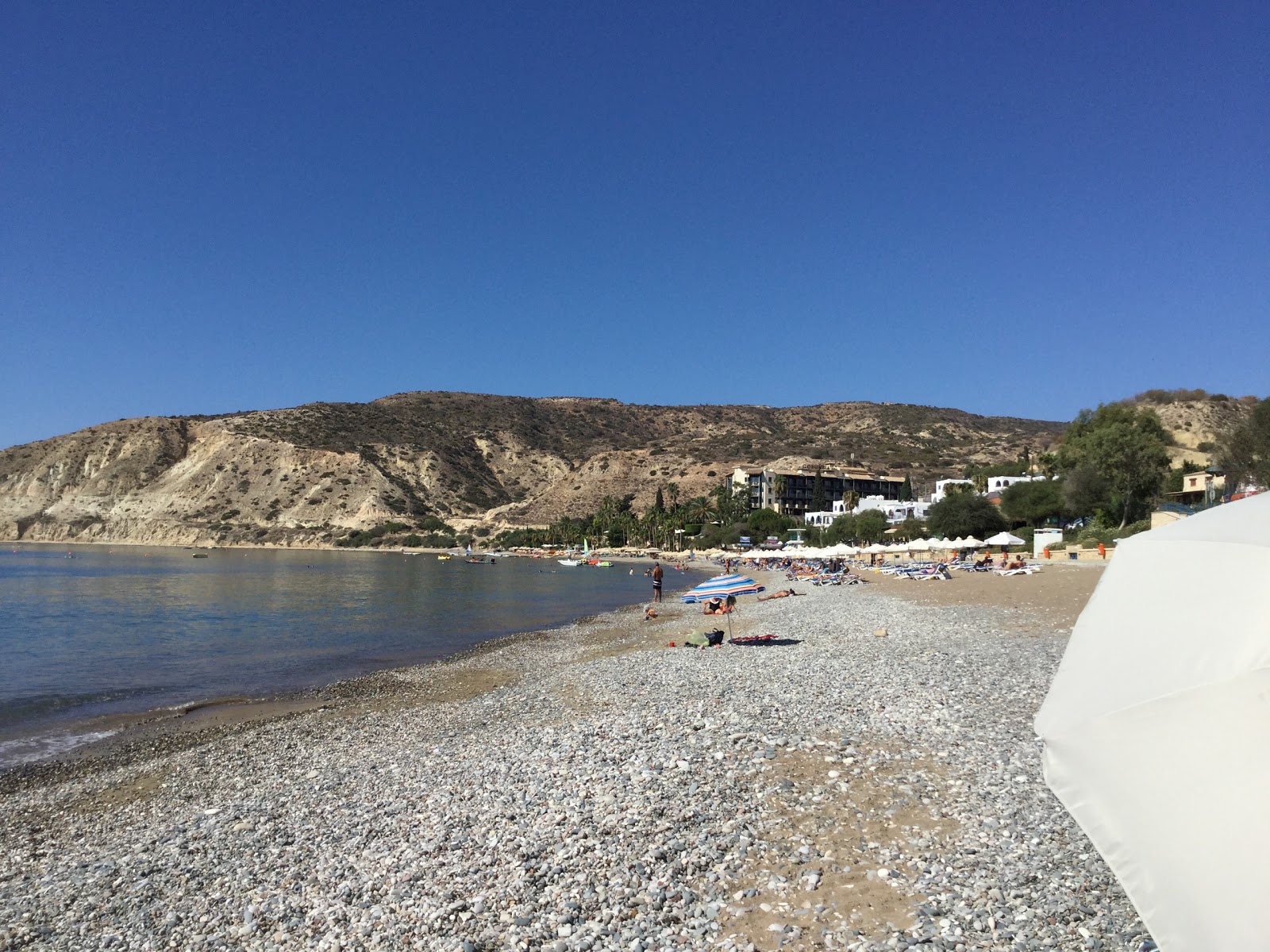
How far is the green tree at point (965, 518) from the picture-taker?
200 feet

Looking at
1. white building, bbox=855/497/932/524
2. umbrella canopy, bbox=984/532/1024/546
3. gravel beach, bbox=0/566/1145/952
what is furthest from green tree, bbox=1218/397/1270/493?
white building, bbox=855/497/932/524

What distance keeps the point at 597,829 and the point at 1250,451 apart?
143 ft

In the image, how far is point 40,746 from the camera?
43.0ft

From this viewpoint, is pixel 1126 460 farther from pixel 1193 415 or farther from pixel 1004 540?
pixel 1193 415

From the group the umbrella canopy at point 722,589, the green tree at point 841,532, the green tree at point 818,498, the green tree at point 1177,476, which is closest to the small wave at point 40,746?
the umbrella canopy at point 722,589

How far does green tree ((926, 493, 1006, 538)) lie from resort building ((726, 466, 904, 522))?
135 feet

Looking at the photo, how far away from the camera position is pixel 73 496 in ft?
385

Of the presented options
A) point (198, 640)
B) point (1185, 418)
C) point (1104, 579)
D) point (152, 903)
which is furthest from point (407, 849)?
point (1185, 418)

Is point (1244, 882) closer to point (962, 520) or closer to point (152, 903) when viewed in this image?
point (152, 903)

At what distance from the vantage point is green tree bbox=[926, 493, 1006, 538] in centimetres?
6097

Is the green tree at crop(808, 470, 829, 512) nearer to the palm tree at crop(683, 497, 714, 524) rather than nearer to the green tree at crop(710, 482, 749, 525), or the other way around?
the green tree at crop(710, 482, 749, 525)

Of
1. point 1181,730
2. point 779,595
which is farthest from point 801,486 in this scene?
point 1181,730

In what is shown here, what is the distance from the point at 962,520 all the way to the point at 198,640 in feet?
169

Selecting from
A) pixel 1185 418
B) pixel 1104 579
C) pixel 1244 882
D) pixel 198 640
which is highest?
pixel 1185 418
